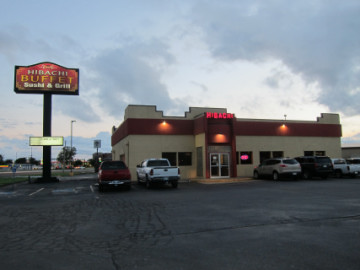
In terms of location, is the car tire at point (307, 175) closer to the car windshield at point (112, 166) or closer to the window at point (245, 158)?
the window at point (245, 158)

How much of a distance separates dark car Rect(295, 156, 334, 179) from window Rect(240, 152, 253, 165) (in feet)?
17.4

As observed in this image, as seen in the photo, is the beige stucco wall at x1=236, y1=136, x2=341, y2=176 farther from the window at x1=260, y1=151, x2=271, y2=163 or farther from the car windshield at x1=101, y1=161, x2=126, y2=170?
the car windshield at x1=101, y1=161, x2=126, y2=170

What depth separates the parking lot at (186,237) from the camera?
496 centimetres

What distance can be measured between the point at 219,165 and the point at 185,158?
3.39m

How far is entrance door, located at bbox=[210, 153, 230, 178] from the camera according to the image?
84.5 ft

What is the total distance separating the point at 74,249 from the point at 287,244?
425 centimetres

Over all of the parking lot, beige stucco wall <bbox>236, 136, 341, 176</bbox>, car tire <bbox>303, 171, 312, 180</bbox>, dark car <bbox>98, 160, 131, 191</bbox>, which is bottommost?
the parking lot

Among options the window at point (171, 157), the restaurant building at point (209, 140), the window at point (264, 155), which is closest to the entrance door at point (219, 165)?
the restaurant building at point (209, 140)

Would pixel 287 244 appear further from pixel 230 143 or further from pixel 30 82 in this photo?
pixel 30 82

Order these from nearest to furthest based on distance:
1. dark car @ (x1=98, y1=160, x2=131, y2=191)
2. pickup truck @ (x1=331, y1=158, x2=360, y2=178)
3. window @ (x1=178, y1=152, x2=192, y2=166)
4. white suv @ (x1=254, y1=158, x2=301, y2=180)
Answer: dark car @ (x1=98, y1=160, x2=131, y2=191)
white suv @ (x1=254, y1=158, x2=301, y2=180)
pickup truck @ (x1=331, y1=158, x2=360, y2=178)
window @ (x1=178, y1=152, x2=192, y2=166)

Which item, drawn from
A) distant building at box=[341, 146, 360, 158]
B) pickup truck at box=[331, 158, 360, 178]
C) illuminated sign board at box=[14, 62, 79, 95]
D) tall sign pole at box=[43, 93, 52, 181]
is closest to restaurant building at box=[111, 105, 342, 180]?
pickup truck at box=[331, 158, 360, 178]

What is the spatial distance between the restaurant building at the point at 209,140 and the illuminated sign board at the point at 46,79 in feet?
21.7

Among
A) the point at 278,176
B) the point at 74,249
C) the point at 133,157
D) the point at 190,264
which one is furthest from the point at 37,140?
the point at 190,264

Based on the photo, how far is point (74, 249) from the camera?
5824 millimetres
